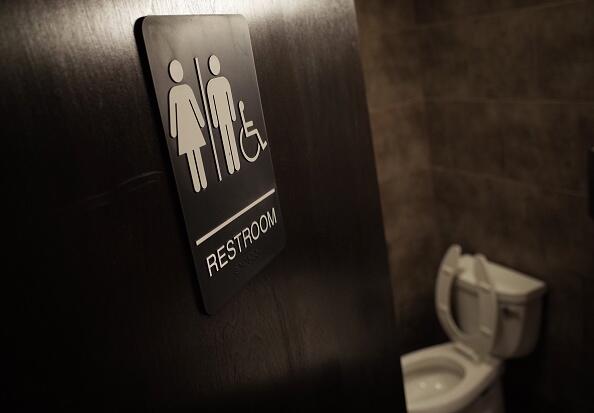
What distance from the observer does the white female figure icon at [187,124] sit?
57 centimetres

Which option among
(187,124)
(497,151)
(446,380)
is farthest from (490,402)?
(187,124)

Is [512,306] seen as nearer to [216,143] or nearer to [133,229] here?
[216,143]

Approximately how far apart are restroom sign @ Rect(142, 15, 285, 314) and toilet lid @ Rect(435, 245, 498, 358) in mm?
1583

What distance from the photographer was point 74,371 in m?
0.46

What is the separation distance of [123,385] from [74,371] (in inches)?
2.5

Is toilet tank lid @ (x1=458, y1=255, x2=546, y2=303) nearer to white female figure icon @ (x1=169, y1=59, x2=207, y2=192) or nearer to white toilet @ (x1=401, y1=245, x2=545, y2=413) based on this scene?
white toilet @ (x1=401, y1=245, x2=545, y2=413)

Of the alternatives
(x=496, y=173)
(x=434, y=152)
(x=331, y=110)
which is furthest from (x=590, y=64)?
(x=331, y=110)

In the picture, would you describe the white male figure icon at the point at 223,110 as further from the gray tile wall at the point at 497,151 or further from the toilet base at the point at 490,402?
the toilet base at the point at 490,402

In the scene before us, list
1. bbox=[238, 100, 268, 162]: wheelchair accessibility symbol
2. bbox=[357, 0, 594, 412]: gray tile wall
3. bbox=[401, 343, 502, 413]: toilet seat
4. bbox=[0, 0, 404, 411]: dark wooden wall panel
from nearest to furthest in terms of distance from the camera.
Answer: bbox=[0, 0, 404, 411]: dark wooden wall panel
bbox=[238, 100, 268, 162]: wheelchair accessibility symbol
bbox=[357, 0, 594, 412]: gray tile wall
bbox=[401, 343, 502, 413]: toilet seat

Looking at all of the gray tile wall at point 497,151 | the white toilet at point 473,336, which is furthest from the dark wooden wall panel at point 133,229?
the white toilet at point 473,336

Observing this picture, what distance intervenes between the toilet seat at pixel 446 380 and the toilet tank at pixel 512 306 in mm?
109

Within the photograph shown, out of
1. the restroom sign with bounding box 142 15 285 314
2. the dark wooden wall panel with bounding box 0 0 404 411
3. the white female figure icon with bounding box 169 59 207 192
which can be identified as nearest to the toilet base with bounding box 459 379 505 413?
the dark wooden wall panel with bounding box 0 0 404 411

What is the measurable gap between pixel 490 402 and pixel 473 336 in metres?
0.27

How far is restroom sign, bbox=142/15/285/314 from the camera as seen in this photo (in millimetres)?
576
